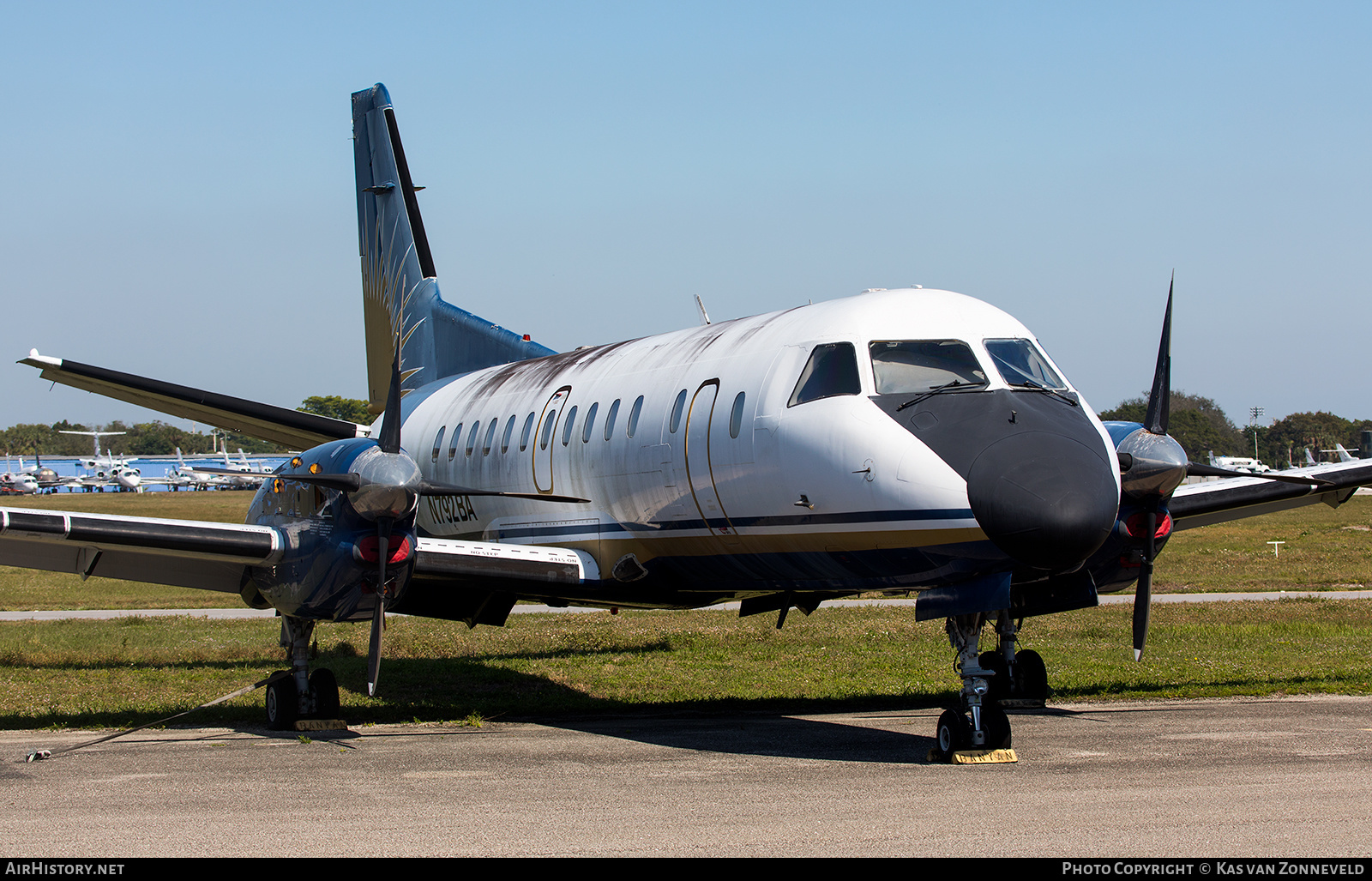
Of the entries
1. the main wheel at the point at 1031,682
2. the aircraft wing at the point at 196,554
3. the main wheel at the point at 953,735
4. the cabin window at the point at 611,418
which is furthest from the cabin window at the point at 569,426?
the main wheel at the point at 953,735

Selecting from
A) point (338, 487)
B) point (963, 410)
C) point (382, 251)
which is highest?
point (382, 251)

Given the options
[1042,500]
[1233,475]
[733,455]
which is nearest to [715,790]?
[1042,500]

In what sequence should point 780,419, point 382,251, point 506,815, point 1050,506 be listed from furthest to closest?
point 382,251 < point 780,419 < point 1050,506 < point 506,815

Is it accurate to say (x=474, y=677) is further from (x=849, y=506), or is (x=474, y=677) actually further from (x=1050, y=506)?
(x=1050, y=506)

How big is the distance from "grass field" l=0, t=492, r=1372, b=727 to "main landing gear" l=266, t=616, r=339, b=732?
2.61 feet

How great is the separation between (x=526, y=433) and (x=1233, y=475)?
7394 mm

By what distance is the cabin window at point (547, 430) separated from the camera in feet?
45.3

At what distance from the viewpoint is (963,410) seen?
29.8ft

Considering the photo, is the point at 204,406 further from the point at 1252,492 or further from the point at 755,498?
the point at 1252,492

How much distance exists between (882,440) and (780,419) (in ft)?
3.80

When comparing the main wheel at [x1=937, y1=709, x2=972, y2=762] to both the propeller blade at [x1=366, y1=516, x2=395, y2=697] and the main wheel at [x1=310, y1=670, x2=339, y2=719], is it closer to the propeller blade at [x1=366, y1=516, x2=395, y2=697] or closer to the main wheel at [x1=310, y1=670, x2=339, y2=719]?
the propeller blade at [x1=366, y1=516, x2=395, y2=697]

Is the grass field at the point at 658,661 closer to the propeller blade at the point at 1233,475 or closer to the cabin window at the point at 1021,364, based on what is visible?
the propeller blade at the point at 1233,475

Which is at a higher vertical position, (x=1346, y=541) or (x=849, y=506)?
(x=849, y=506)

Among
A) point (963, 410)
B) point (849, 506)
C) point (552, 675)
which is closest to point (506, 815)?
point (849, 506)
